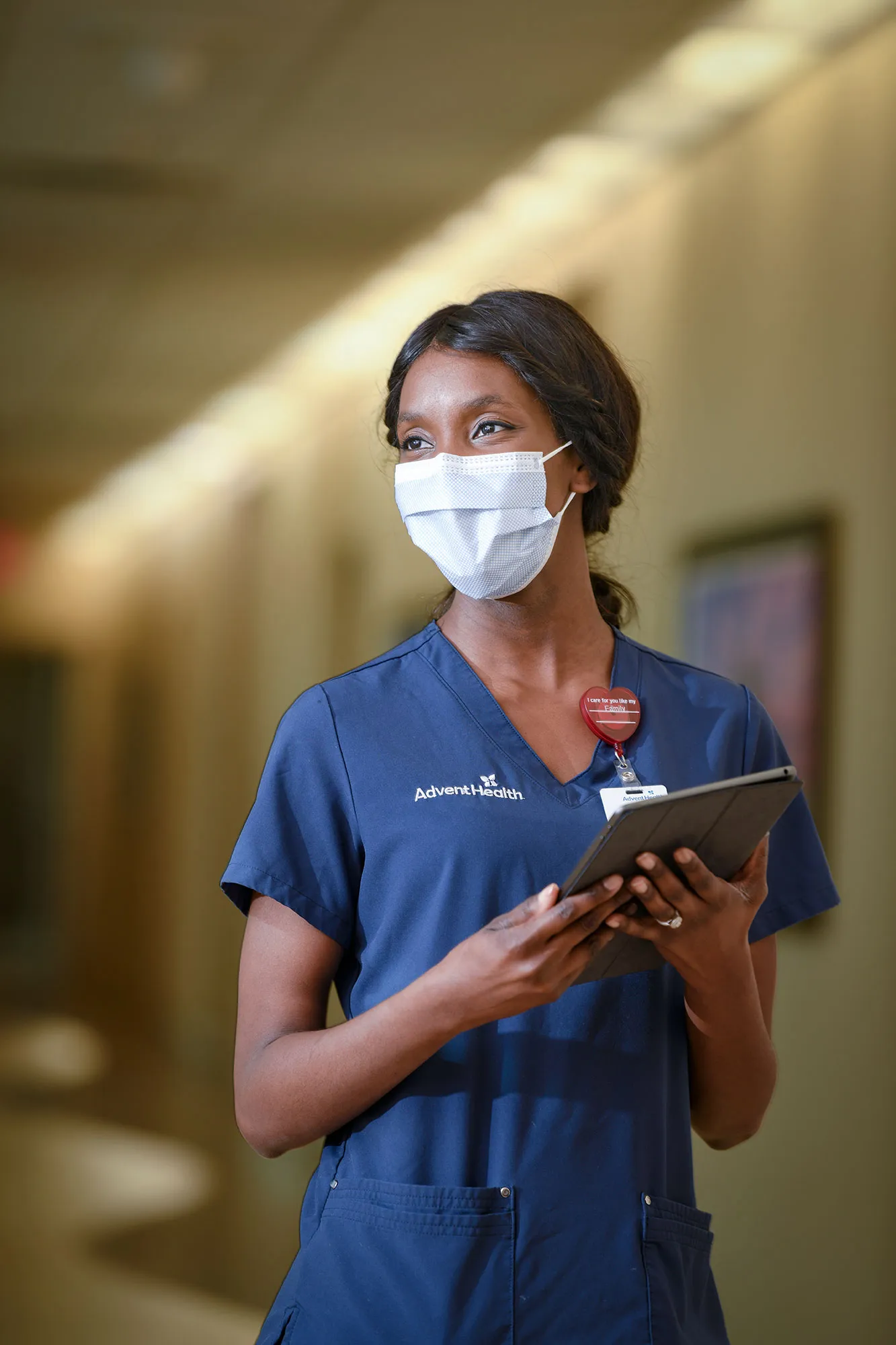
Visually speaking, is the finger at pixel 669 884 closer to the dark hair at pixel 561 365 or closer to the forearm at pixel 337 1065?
the forearm at pixel 337 1065

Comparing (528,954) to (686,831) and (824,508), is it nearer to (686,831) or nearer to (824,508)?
(686,831)

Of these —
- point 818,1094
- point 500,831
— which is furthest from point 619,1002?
point 818,1094

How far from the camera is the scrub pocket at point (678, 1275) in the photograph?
125 centimetres

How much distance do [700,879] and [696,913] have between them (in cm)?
4

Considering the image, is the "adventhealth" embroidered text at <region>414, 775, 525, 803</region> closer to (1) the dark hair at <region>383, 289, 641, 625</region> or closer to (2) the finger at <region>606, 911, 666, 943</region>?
(2) the finger at <region>606, 911, 666, 943</region>

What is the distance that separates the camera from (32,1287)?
10.2ft

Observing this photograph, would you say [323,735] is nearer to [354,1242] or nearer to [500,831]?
[500,831]

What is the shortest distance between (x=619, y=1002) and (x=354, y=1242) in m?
0.31

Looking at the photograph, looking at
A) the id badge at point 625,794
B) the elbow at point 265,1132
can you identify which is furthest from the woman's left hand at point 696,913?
the elbow at point 265,1132

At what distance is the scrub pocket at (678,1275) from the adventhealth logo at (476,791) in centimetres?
38

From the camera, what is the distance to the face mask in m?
1.42

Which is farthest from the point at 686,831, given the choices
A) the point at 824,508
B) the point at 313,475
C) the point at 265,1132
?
the point at 313,475

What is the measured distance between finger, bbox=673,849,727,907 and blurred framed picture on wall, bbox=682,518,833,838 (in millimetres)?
1702

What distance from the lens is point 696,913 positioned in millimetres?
1156
